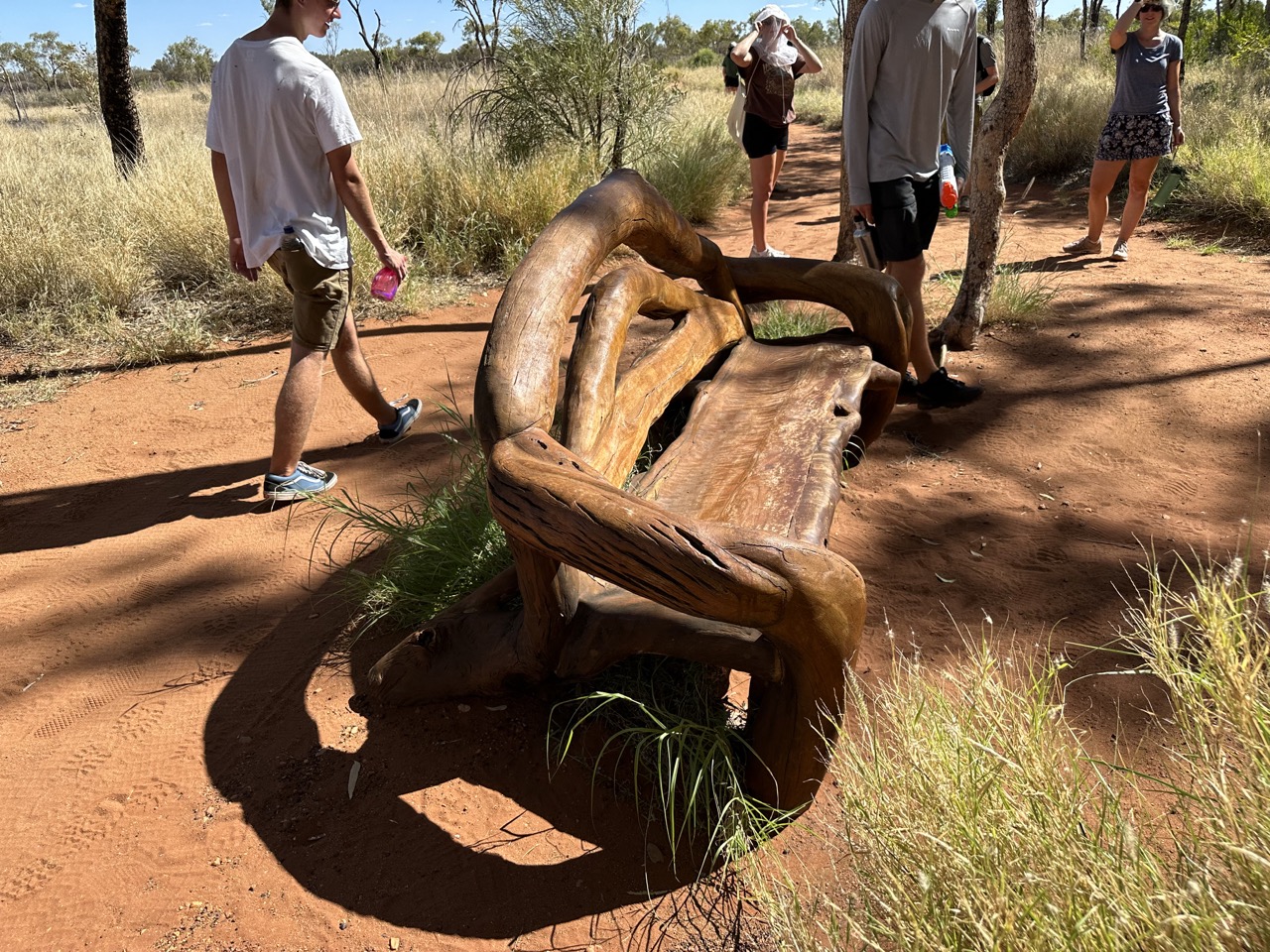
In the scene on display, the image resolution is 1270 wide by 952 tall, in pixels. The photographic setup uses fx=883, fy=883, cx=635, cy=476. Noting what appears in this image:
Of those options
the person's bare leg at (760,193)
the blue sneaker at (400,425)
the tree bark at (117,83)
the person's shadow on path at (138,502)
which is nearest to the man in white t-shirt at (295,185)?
the person's shadow on path at (138,502)

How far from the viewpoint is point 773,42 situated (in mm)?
6551

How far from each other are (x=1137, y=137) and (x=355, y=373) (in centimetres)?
610

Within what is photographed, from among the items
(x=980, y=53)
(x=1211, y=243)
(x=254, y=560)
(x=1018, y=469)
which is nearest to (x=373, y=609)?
(x=254, y=560)

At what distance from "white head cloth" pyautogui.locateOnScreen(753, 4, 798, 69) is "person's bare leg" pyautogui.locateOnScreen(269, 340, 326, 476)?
4308mm

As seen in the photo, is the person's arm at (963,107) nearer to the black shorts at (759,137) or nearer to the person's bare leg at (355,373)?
the black shorts at (759,137)

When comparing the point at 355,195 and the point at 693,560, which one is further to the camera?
the point at 355,195

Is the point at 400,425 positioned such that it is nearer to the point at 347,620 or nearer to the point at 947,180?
the point at 347,620

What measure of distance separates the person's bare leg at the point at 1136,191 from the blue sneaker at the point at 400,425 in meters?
Result: 5.56

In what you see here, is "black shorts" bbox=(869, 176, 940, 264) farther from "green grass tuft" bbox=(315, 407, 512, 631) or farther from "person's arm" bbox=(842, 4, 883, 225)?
"green grass tuft" bbox=(315, 407, 512, 631)

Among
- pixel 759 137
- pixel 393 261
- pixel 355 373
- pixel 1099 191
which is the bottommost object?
pixel 355 373

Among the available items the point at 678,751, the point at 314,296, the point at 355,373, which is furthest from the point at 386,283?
the point at 678,751

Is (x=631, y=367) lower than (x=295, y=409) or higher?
higher

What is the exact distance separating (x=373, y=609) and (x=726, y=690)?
1.22 m

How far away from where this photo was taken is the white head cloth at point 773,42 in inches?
255
